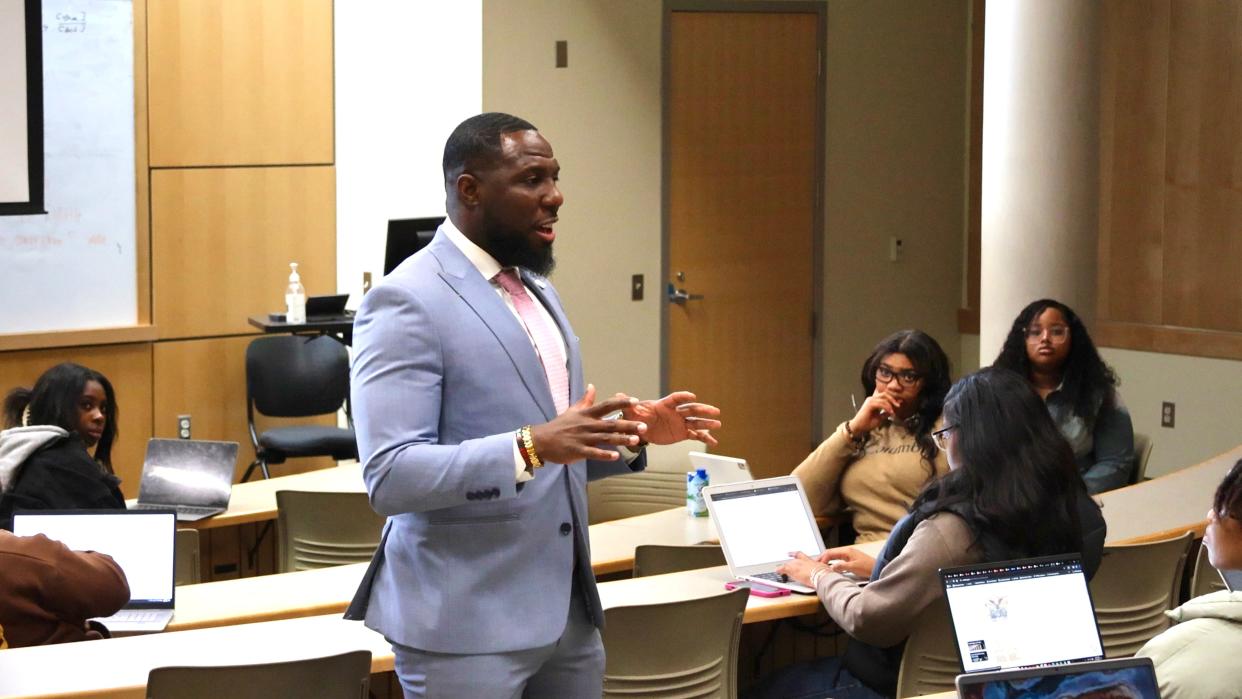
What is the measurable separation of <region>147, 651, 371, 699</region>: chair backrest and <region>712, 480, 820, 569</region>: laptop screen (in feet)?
4.50

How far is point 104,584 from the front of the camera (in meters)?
3.40

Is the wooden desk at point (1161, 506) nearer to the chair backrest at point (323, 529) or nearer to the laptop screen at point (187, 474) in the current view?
the chair backrest at point (323, 529)

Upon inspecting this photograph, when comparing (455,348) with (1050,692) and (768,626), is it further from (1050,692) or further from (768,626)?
(768,626)

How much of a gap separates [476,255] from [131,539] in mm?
2013

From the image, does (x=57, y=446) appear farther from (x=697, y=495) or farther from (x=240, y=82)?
(x=240, y=82)

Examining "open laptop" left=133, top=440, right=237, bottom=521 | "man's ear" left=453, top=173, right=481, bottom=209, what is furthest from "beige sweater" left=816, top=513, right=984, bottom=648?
"open laptop" left=133, top=440, right=237, bottom=521

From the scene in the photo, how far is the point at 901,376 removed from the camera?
4836 mm

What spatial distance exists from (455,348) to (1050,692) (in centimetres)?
110

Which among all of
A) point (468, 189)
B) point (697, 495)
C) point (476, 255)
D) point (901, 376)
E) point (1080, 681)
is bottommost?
point (697, 495)

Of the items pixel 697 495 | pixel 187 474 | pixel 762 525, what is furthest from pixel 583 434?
pixel 187 474

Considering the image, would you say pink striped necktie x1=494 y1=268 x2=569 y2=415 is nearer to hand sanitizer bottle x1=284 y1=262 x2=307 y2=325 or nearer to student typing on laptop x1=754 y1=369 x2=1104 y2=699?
student typing on laptop x1=754 y1=369 x2=1104 y2=699

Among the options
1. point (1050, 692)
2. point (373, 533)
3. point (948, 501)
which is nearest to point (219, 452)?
point (373, 533)

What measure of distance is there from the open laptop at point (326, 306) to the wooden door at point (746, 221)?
1.83 m

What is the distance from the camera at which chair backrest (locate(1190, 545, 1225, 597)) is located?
176 inches
